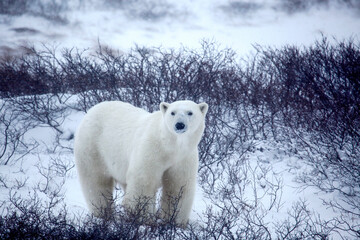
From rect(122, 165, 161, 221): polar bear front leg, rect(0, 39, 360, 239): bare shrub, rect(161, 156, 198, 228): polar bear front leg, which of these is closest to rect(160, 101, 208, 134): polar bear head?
rect(161, 156, 198, 228): polar bear front leg

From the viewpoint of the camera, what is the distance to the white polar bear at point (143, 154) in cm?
268

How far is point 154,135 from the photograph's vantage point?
279cm

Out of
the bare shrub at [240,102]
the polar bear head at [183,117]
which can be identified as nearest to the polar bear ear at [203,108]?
the polar bear head at [183,117]

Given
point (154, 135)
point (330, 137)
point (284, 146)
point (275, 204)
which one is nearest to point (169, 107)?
point (154, 135)

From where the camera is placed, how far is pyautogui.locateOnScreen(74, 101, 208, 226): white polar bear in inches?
106

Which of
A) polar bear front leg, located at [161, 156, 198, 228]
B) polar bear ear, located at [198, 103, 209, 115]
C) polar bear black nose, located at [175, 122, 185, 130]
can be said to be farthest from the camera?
polar bear ear, located at [198, 103, 209, 115]

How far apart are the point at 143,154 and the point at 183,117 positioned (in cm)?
48

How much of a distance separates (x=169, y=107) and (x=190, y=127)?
30 cm

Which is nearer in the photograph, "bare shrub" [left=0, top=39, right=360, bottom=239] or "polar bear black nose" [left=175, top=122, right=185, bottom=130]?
"polar bear black nose" [left=175, top=122, right=185, bottom=130]

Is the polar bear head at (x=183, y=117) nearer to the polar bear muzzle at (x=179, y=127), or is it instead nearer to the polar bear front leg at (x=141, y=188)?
the polar bear muzzle at (x=179, y=127)

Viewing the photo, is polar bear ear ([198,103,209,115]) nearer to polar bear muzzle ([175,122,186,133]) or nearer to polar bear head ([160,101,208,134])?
polar bear head ([160,101,208,134])

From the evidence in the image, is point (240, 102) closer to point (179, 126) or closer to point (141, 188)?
point (179, 126)

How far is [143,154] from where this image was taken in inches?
107

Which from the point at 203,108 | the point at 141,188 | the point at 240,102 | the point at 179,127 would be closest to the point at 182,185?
the point at 141,188
